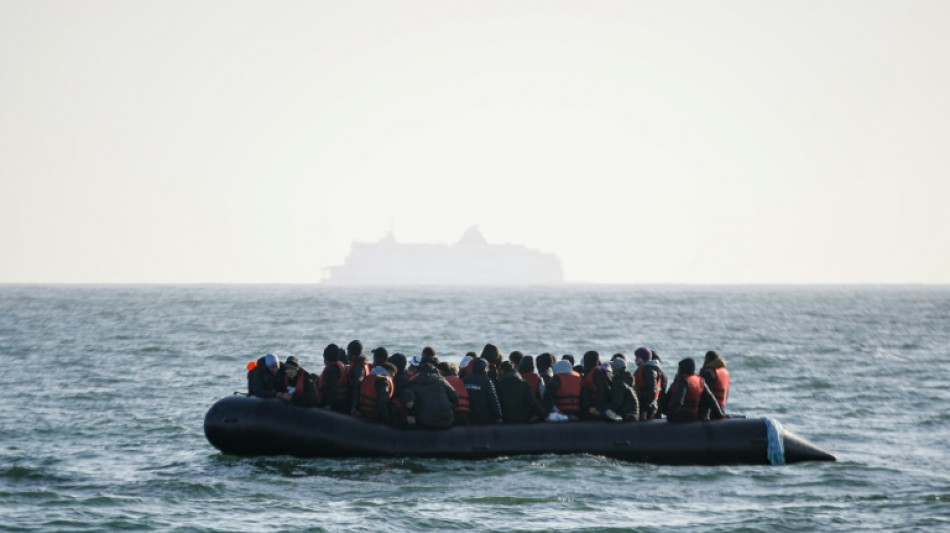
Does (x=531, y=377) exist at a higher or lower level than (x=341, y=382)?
higher

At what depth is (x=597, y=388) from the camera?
1883 cm

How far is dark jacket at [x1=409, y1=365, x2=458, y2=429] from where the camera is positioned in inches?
720

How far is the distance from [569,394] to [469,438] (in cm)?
173

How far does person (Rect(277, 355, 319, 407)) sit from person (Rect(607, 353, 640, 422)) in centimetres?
463

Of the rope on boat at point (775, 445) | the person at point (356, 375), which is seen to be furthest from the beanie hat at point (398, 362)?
the rope on boat at point (775, 445)

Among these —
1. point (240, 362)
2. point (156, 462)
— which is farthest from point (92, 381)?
point (156, 462)

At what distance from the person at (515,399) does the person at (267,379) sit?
137 inches

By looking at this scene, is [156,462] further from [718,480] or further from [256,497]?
[718,480]

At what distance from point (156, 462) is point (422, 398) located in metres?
4.72

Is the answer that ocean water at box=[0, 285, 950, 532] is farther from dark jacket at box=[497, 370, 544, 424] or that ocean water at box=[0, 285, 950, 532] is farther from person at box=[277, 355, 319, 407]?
person at box=[277, 355, 319, 407]

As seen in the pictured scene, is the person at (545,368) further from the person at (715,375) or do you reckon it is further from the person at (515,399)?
the person at (715,375)

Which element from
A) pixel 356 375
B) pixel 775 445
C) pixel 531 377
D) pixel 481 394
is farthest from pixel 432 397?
pixel 775 445

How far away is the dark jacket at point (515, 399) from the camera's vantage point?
18547 millimetres

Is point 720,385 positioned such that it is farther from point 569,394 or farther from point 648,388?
point 569,394
